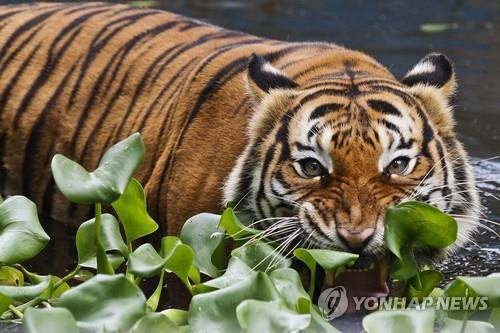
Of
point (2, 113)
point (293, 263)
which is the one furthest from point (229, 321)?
point (2, 113)

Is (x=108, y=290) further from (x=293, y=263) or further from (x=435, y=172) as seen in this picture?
(x=435, y=172)

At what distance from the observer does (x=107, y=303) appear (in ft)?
9.64

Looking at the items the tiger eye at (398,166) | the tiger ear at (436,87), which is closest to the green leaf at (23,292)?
A: the tiger eye at (398,166)

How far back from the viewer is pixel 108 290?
116 inches

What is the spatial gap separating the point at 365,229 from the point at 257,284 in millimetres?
327

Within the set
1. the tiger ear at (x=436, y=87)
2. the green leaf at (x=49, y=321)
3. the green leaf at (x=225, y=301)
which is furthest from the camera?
the tiger ear at (x=436, y=87)

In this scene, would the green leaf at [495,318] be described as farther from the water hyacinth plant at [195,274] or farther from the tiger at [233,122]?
the tiger at [233,122]

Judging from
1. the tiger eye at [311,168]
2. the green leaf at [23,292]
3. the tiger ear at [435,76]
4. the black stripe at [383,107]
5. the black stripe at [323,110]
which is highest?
the tiger ear at [435,76]

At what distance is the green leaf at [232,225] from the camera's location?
3.28 metres

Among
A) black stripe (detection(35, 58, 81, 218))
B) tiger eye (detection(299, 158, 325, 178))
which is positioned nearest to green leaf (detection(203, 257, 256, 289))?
tiger eye (detection(299, 158, 325, 178))

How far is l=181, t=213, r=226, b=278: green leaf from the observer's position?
3.35m

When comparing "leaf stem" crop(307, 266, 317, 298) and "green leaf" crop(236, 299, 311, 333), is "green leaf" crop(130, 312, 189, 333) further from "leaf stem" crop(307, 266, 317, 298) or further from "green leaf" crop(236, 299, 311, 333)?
"leaf stem" crop(307, 266, 317, 298)

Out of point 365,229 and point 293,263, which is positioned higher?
point 365,229

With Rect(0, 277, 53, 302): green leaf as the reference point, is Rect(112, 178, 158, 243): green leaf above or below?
above
